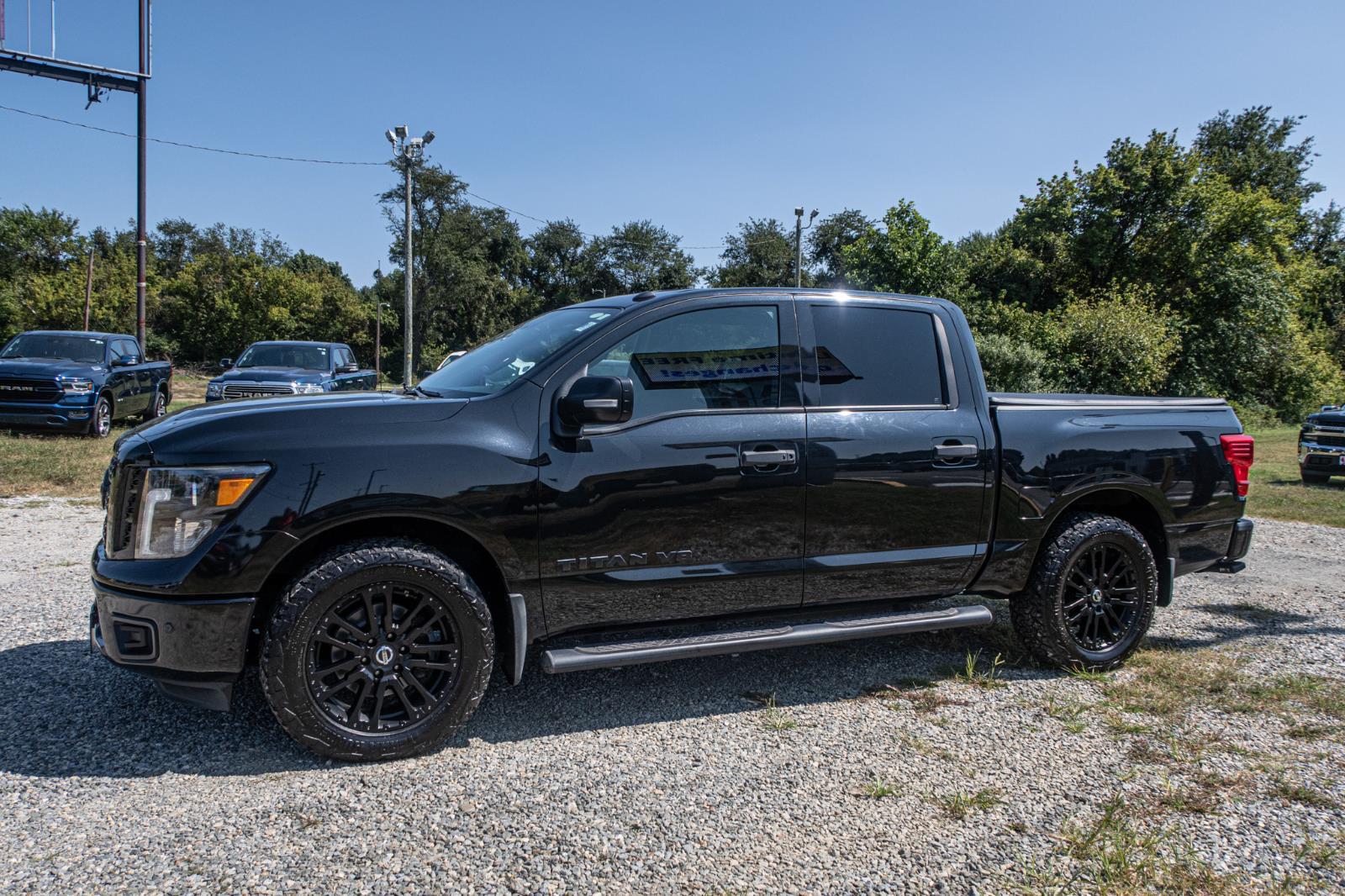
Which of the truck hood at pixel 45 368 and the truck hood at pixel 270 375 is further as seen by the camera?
the truck hood at pixel 270 375

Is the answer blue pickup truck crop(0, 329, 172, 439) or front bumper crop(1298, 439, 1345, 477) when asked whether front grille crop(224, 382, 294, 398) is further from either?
front bumper crop(1298, 439, 1345, 477)

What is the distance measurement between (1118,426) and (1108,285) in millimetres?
31691

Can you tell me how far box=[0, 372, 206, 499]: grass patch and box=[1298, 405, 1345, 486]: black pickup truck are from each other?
48.6 ft

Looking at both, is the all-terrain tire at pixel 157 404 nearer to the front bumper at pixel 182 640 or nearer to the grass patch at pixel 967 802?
the front bumper at pixel 182 640

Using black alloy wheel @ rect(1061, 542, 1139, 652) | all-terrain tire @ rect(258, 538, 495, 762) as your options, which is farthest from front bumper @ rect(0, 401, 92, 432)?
black alloy wheel @ rect(1061, 542, 1139, 652)

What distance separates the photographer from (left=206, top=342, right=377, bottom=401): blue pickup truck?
13703 millimetres

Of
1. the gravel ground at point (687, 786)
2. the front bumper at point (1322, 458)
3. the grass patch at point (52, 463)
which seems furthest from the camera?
the front bumper at point (1322, 458)

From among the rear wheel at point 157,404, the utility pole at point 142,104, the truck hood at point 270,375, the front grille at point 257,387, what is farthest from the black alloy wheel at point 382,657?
the utility pole at point 142,104

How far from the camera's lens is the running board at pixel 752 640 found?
3461 millimetres

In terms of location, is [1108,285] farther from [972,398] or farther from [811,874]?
[811,874]

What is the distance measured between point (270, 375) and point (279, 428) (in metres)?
11.9

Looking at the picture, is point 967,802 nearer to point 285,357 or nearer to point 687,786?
point 687,786

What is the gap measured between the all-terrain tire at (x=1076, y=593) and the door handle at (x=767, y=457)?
161cm

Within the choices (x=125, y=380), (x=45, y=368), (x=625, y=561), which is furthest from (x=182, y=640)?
(x=125, y=380)
